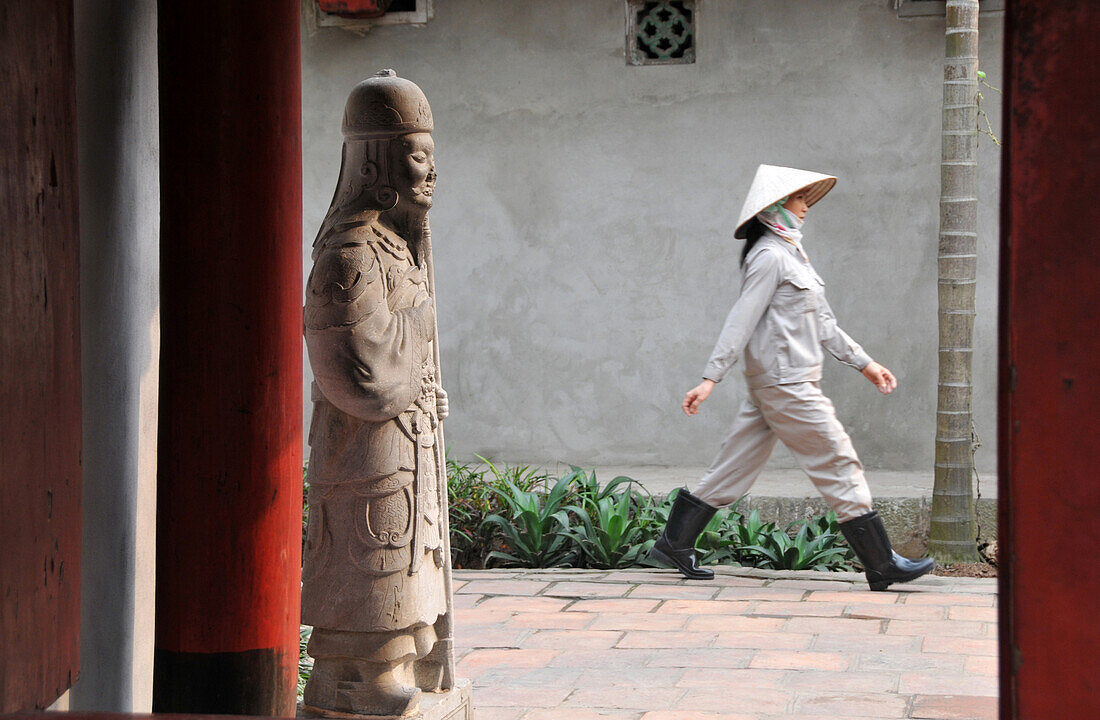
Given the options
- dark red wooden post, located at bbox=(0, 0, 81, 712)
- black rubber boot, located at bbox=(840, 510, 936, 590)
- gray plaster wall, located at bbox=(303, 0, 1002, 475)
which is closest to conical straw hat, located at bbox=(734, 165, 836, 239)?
black rubber boot, located at bbox=(840, 510, 936, 590)

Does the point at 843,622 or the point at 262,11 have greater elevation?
the point at 262,11

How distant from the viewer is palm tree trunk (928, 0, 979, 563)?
571 centimetres

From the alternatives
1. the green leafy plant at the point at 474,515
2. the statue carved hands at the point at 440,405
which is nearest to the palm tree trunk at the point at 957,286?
the green leafy plant at the point at 474,515

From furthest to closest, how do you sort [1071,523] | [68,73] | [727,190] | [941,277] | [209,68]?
[727,190] → [941,277] → [209,68] → [68,73] → [1071,523]

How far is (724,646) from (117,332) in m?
2.38

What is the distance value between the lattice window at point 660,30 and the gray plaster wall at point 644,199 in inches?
3.1

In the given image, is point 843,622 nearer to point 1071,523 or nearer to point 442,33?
point 1071,523

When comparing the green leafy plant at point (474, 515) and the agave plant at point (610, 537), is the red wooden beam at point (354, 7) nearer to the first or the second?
the green leafy plant at point (474, 515)

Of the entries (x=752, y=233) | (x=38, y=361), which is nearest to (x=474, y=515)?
(x=752, y=233)

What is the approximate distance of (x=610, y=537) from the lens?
5.64 metres

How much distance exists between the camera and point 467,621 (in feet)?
15.1

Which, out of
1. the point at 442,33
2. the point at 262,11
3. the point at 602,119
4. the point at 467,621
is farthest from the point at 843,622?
the point at 442,33

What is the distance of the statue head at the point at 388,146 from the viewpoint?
286 cm

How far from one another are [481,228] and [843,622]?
4.42 metres
